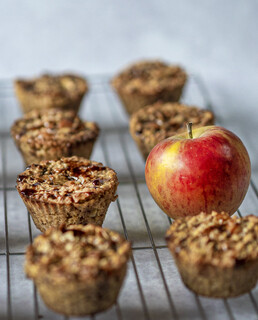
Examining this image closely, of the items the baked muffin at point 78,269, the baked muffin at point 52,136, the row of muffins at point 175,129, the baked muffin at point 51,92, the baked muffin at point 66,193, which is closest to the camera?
the baked muffin at point 78,269

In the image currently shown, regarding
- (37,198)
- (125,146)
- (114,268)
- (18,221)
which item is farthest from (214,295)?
(125,146)

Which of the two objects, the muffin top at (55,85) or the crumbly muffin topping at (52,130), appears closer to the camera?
the crumbly muffin topping at (52,130)

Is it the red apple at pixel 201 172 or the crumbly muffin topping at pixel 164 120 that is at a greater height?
the red apple at pixel 201 172

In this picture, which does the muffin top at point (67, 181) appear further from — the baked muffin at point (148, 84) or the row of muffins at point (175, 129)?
the baked muffin at point (148, 84)

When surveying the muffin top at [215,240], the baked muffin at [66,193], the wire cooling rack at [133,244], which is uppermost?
the muffin top at [215,240]

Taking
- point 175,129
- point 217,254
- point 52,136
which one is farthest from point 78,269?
point 175,129

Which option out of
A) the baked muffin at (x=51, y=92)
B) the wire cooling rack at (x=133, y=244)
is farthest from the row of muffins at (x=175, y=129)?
the baked muffin at (x=51, y=92)

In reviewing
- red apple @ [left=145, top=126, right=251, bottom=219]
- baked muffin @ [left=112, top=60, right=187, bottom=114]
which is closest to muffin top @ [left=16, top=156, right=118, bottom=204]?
red apple @ [left=145, top=126, right=251, bottom=219]

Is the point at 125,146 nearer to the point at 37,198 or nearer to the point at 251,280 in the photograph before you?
the point at 37,198

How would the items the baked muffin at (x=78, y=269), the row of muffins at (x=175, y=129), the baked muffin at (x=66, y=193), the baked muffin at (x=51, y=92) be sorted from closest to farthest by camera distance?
the baked muffin at (x=78, y=269) → the row of muffins at (x=175, y=129) → the baked muffin at (x=66, y=193) → the baked muffin at (x=51, y=92)
